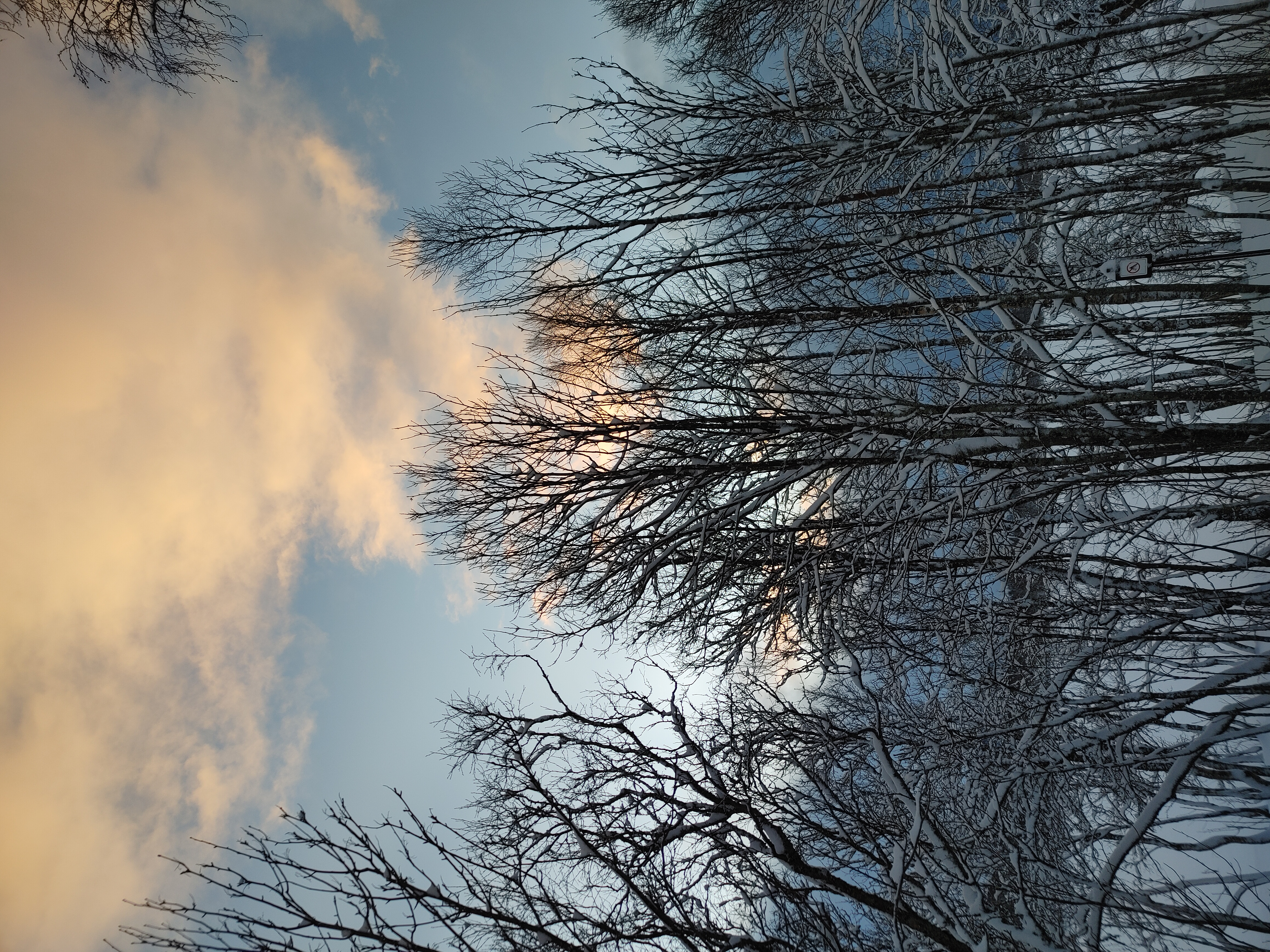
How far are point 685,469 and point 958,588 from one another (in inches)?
109

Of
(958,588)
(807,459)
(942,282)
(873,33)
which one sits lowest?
(958,588)

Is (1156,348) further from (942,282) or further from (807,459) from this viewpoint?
(807,459)

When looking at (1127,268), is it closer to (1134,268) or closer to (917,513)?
(1134,268)

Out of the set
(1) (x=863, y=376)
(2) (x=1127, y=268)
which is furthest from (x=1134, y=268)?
(1) (x=863, y=376)

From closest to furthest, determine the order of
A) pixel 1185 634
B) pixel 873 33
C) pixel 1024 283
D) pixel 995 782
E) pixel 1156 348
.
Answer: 1. pixel 1185 634
2. pixel 995 782
3. pixel 1024 283
4. pixel 1156 348
5. pixel 873 33

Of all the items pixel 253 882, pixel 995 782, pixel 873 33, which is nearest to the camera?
pixel 253 882

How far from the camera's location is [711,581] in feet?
16.8

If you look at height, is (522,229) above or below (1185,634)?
above

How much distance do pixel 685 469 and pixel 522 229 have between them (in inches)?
148

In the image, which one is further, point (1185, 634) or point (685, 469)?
point (1185, 634)

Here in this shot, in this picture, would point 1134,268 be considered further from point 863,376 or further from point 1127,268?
point 863,376

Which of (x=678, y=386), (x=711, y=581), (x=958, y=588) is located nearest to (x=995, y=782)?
(x=958, y=588)

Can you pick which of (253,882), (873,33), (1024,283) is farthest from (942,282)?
(253,882)

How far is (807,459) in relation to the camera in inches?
175
